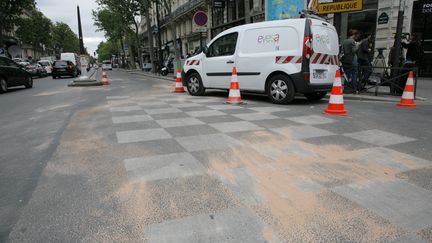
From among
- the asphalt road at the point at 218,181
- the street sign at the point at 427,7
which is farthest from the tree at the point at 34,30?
the asphalt road at the point at 218,181

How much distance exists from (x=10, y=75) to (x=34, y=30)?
50207mm

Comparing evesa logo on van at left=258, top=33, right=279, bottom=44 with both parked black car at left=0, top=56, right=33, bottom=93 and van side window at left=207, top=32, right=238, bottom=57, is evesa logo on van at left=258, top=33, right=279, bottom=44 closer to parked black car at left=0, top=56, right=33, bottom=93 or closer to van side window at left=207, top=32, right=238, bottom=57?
van side window at left=207, top=32, right=238, bottom=57

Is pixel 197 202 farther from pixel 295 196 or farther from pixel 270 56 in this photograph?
pixel 270 56

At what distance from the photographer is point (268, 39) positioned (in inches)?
321

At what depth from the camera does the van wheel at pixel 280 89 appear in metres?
7.81

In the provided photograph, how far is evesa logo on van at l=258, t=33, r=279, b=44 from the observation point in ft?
26.2

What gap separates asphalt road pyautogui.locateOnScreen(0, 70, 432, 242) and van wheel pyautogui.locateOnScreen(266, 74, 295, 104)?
6.14 feet

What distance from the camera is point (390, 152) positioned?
4.11 meters

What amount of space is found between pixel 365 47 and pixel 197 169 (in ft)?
29.1

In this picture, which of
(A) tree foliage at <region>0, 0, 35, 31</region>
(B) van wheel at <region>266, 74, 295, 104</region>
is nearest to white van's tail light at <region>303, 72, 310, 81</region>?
(B) van wheel at <region>266, 74, 295, 104</region>

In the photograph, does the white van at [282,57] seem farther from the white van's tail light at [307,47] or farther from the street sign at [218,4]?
the street sign at [218,4]

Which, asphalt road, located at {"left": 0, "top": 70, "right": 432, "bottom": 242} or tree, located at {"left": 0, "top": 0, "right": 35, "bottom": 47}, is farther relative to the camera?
tree, located at {"left": 0, "top": 0, "right": 35, "bottom": 47}

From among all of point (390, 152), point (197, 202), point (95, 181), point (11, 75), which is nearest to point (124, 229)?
point (197, 202)

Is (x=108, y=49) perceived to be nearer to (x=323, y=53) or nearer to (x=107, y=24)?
(x=107, y=24)
